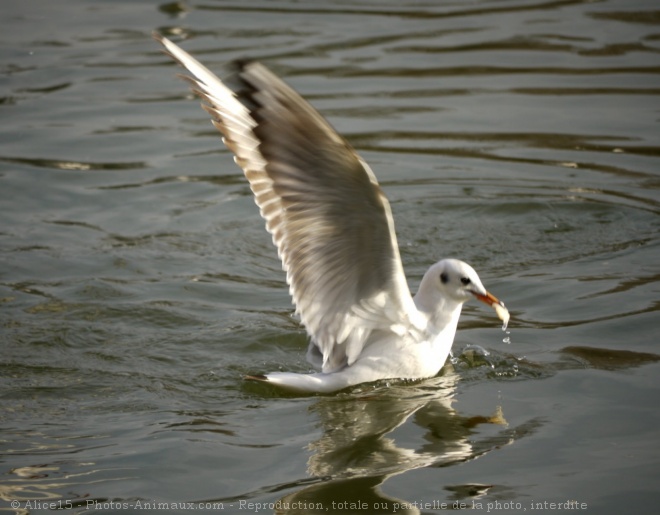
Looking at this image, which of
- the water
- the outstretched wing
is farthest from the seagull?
the water

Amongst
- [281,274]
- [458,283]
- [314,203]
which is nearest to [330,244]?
[314,203]

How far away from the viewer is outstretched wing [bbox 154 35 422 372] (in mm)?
5387

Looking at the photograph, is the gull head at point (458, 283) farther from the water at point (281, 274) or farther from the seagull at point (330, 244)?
the water at point (281, 274)

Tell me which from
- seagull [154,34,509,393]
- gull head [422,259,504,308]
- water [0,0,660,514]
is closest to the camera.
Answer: water [0,0,660,514]

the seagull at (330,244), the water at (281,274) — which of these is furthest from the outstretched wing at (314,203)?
the water at (281,274)

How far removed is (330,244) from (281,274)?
2480 mm

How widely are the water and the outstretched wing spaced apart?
0.53 meters

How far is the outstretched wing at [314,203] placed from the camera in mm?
5387

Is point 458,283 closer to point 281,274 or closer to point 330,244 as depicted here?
point 330,244

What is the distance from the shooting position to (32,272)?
8.03 meters

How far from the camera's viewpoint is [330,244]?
18.7ft

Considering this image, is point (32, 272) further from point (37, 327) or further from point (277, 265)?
point (277, 265)

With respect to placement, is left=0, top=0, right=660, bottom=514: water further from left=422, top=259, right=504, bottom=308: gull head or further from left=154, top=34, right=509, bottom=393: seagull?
left=422, top=259, right=504, bottom=308: gull head

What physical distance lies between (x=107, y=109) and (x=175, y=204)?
282 cm
